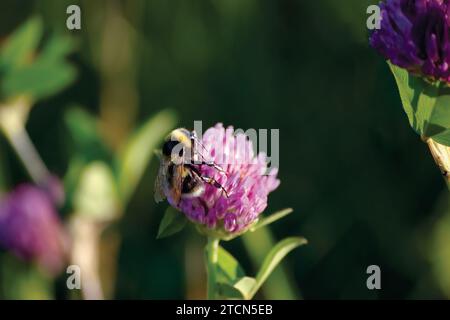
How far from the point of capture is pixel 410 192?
229 centimetres

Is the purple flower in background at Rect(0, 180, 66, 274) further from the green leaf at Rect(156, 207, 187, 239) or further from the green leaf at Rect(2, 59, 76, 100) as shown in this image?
the green leaf at Rect(156, 207, 187, 239)

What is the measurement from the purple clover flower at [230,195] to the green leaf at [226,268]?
0.15 m

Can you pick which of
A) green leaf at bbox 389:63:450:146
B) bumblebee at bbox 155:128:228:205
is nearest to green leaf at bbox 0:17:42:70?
bumblebee at bbox 155:128:228:205

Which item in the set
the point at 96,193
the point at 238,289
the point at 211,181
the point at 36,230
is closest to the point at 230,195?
the point at 211,181

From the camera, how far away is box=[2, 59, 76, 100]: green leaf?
2.07 metres

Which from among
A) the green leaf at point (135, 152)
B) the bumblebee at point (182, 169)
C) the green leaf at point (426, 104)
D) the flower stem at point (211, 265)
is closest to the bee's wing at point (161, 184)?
the bumblebee at point (182, 169)

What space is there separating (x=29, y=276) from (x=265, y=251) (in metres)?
0.66

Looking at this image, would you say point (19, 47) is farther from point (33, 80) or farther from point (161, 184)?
point (161, 184)

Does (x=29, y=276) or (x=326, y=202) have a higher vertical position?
(x=326, y=202)

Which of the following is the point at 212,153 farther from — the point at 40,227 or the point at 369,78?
the point at 369,78

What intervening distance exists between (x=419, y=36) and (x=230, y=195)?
379 millimetres

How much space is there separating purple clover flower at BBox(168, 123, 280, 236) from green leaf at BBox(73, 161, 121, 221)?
0.86 m
